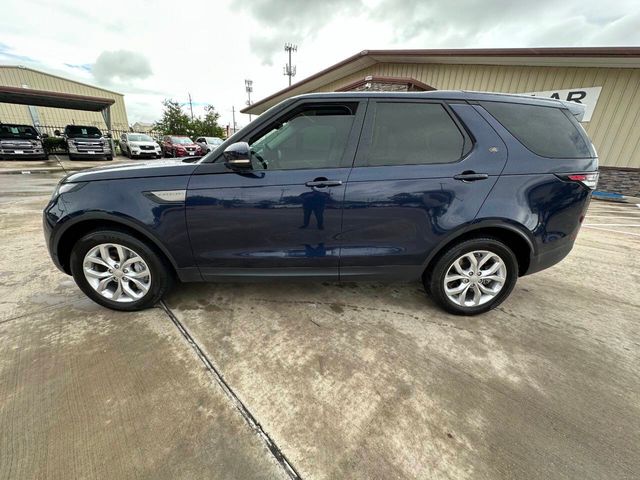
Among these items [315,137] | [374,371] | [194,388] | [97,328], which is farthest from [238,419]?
[315,137]

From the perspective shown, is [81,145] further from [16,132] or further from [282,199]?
[282,199]

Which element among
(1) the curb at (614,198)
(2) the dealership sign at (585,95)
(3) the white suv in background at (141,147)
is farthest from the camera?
(3) the white suv in background at (141,147)

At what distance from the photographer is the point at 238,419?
163 centimetres

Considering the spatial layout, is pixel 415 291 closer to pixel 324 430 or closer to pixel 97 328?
pixel 324 430

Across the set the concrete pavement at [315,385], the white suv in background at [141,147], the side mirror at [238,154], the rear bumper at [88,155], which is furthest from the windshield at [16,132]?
the side mirror at [238,154]

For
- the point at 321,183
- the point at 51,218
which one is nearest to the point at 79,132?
the point at 51,218

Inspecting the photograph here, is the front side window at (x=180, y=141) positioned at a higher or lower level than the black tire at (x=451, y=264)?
higher

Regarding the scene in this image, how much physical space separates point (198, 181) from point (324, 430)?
1851 mm

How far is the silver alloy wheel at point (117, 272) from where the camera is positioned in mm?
2406

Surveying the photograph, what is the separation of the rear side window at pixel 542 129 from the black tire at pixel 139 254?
292 centimetres

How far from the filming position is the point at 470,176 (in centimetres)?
221

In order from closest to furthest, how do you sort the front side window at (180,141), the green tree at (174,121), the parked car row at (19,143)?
the parked car row at (19,143)
the front side window at (180,141)
the green tree at (174,121)

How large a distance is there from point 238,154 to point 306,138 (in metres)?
0.56

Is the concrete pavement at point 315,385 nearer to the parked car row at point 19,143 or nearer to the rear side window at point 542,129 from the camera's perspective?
the rear side window at point 542,129
